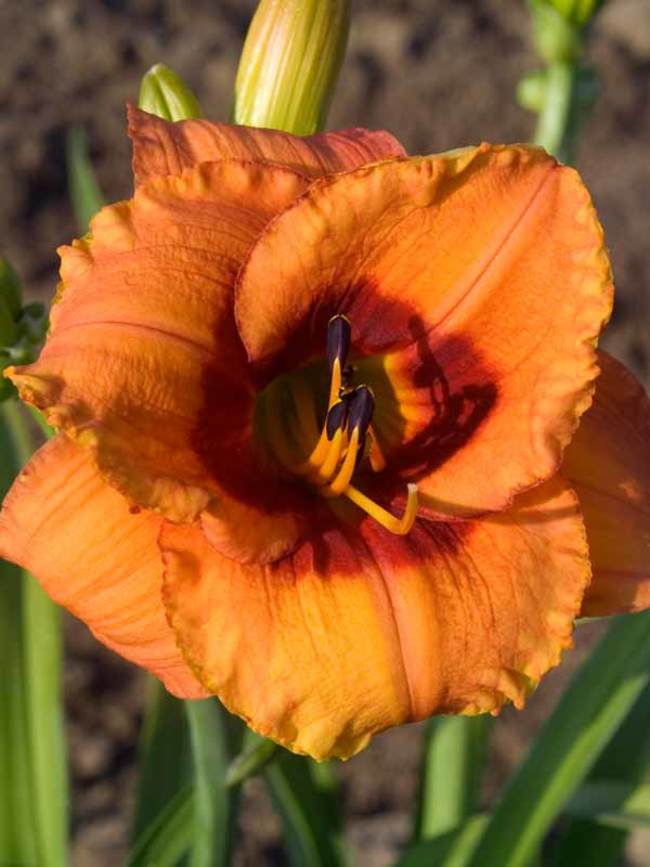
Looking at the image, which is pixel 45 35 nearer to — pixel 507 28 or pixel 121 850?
pixel 507 28

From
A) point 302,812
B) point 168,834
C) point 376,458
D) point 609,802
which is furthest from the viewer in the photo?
point 302,812

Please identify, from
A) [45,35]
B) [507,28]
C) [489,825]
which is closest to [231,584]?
[489,825]

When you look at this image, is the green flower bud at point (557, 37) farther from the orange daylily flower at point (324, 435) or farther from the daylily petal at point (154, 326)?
the daylily petal at point (154, 326)

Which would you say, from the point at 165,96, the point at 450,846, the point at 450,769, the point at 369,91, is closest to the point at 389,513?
the point at 165,96

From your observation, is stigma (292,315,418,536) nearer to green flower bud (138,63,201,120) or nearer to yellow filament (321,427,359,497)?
yellow filament (321,427,359,497)

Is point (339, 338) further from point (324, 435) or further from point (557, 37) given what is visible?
point (557, 37)

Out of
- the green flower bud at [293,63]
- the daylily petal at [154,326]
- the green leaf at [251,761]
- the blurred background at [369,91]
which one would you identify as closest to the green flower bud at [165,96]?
the green flower bud at [293,63]
